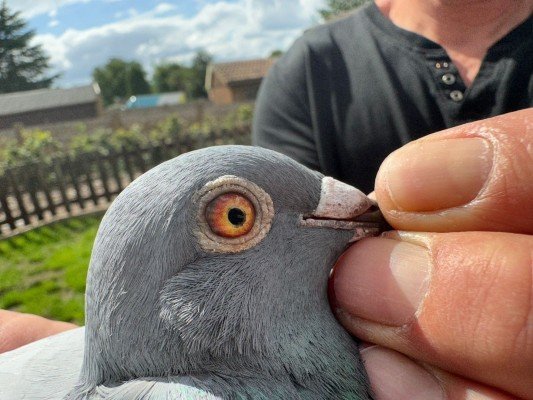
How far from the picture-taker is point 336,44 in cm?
249

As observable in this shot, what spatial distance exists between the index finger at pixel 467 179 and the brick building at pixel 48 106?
25.7 m

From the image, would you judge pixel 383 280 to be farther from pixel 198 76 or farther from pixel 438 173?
pixel 198 76

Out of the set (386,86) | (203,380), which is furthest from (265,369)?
(386,86)

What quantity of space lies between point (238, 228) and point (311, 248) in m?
0.23

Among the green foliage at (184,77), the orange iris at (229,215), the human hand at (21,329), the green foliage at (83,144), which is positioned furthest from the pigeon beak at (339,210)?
the green foliage at (184,77)

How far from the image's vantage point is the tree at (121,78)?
77250 mm

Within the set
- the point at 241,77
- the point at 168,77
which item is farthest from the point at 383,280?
the point at 168,77

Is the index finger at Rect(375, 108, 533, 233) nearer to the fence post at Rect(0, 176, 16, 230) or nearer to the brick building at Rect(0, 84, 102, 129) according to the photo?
the fence post at Rect(0, 176, 16, 230)

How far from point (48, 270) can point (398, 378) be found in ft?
20.5

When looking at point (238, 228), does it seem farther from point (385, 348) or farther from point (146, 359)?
point (385, 348)

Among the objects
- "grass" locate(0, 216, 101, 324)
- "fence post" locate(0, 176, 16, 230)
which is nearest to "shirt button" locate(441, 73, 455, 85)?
"grass" locate(0, 216, 101, 324)

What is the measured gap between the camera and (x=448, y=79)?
2.06 meters

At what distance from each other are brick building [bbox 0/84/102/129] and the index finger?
25675 millimetres

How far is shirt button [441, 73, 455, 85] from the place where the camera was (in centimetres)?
206
